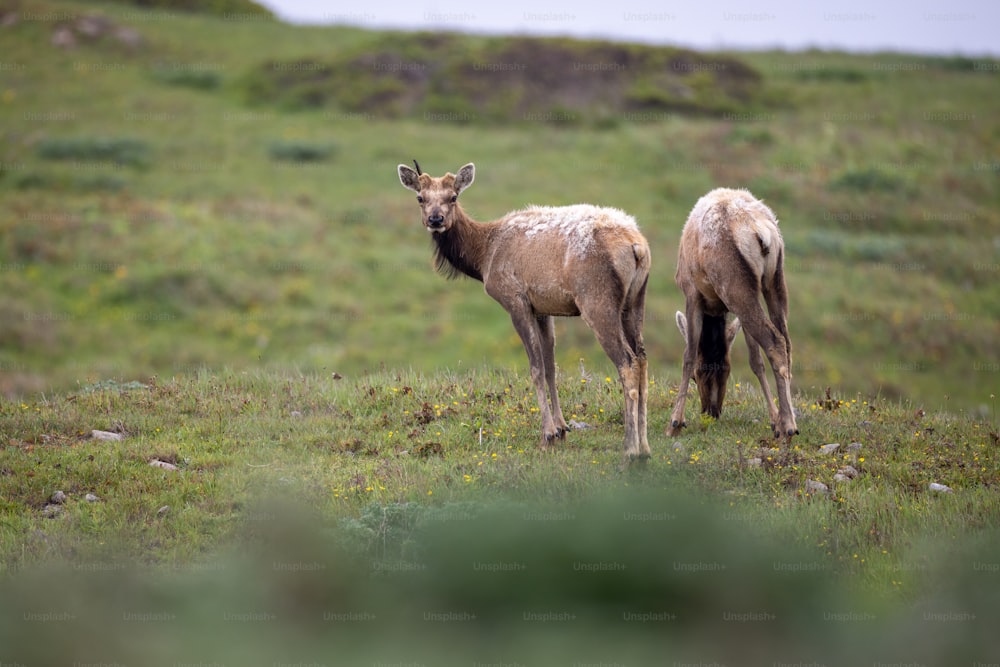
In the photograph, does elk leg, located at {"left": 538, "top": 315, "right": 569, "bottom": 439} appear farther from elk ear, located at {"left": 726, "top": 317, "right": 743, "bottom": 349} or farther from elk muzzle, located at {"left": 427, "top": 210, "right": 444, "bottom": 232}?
elk ear, located at {"left": 726, "top": 317, "right": 743, "bottom": 349}

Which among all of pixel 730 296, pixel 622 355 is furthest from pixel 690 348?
pixel 622 355

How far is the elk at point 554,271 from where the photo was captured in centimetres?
1116

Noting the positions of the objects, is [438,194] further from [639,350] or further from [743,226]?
[743,226]

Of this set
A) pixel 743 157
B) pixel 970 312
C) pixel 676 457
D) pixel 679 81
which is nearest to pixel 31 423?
pixel 676 457

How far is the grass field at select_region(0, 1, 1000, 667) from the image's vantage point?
21.7ft

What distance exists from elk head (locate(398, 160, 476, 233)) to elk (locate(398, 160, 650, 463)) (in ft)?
0.04

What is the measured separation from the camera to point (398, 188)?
115ft

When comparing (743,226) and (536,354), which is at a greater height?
(743,226)

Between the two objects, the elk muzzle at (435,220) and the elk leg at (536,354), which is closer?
the elk leg at (536,354)

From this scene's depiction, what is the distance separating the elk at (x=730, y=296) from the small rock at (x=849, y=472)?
87 cm

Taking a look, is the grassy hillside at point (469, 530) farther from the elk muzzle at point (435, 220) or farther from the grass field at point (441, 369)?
the elk muzzle at point (435, 220)

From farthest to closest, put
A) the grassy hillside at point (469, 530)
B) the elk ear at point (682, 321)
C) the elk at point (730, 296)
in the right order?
the elk ear at point (682, 321) < the elk at point (730, 296) < the grassy hillside at point (469, 530)

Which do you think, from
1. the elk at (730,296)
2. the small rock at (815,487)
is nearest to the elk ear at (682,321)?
the elk at (730,296)

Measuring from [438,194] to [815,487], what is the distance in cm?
578
